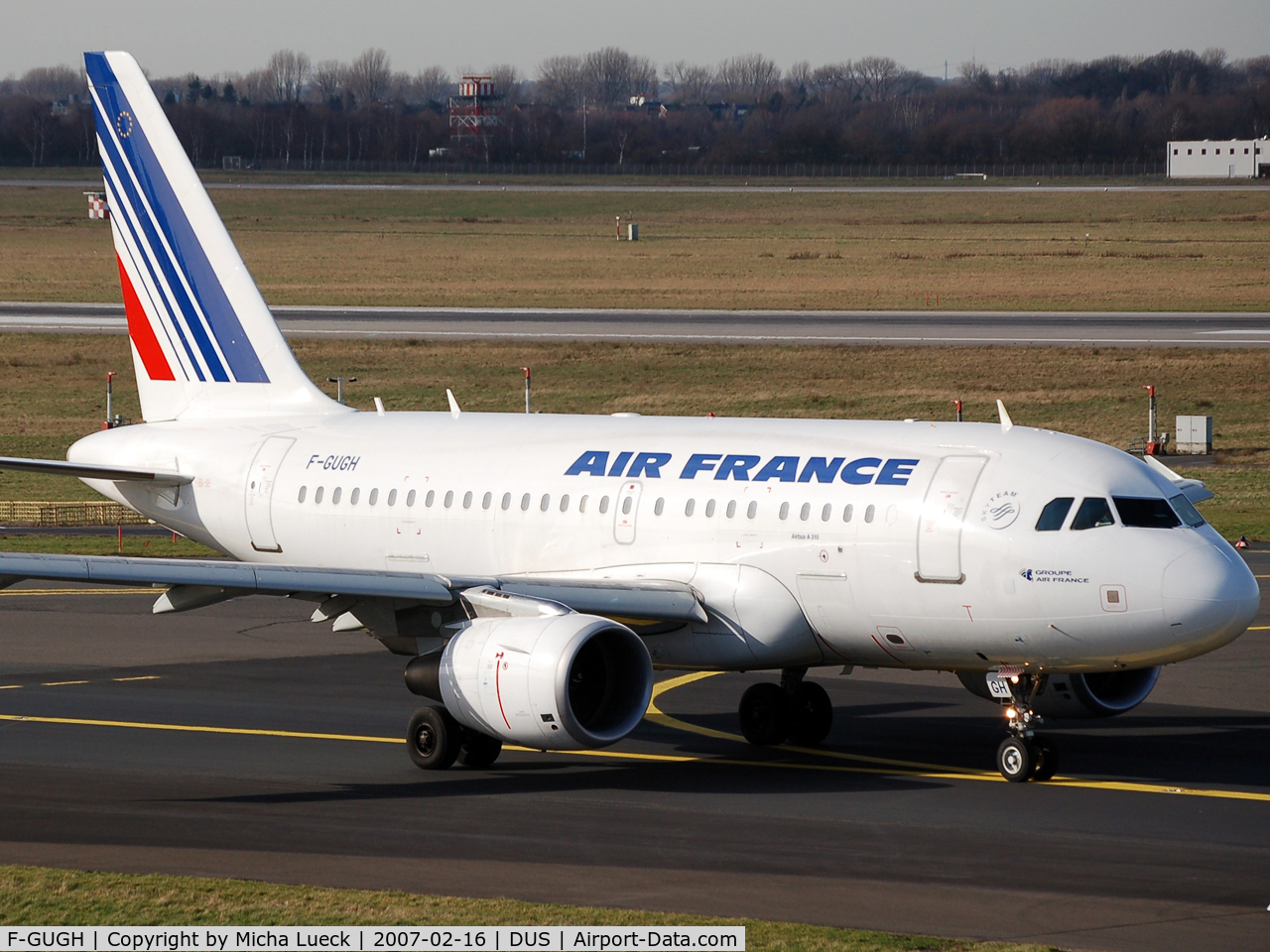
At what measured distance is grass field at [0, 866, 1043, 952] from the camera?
1703cm

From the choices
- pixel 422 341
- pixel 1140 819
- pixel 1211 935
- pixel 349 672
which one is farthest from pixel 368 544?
pixel 422 341

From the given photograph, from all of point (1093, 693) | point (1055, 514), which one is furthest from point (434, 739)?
point (1093, 693)

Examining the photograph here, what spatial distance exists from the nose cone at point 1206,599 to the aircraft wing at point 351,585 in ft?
21.6

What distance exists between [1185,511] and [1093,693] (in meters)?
3.61

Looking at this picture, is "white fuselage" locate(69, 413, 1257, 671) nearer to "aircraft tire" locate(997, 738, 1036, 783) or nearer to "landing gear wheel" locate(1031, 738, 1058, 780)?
"aircraft tire" locate(997, 738, 1036, 783)

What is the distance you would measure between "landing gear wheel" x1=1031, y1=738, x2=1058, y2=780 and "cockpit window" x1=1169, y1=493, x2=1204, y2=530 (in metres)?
3.70

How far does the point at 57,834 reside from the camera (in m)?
21.6

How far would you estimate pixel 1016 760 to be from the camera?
2489 cm

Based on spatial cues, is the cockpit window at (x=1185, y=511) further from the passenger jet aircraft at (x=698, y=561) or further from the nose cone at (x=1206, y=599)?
the nose cone at (x=1206, y=599)

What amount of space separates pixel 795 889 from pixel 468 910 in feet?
11.9

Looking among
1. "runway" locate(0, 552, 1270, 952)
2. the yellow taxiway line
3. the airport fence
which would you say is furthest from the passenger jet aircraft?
the airport fence

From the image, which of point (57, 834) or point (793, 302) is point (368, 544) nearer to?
point (57, 834)

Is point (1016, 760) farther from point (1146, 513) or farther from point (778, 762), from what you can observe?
point (1146, 513)

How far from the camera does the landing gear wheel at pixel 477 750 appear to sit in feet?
85.6
